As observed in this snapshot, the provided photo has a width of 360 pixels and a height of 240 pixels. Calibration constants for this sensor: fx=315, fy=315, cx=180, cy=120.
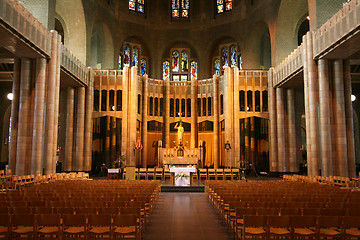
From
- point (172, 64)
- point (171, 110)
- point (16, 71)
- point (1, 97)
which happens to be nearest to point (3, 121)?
point (1, 97)

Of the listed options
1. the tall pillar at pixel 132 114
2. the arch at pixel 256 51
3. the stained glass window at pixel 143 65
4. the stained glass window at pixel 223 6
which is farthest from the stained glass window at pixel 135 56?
the arch at pixel 256 51

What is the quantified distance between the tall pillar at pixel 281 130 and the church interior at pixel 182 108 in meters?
0.09

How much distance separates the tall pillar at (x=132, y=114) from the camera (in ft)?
93.0

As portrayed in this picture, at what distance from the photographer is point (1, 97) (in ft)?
92.5

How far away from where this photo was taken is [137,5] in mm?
37281

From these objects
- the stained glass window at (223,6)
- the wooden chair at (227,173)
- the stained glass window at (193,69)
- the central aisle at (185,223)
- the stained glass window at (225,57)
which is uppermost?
the stained glass window at (223,6)

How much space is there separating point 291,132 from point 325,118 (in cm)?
835

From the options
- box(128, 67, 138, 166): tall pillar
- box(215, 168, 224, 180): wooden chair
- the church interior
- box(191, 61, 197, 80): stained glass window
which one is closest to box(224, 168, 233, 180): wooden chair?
the church interior

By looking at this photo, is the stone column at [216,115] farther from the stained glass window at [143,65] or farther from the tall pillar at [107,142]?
the stained glass window at [143,65]

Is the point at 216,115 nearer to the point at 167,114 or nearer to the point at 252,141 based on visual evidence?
the point at 252,141

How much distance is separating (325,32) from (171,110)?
1790 centimetres

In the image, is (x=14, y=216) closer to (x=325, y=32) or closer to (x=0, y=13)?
(x=0, y=13)

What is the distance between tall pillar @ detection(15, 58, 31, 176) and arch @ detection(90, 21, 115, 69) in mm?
13935

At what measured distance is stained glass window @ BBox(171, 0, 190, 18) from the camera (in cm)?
3887
